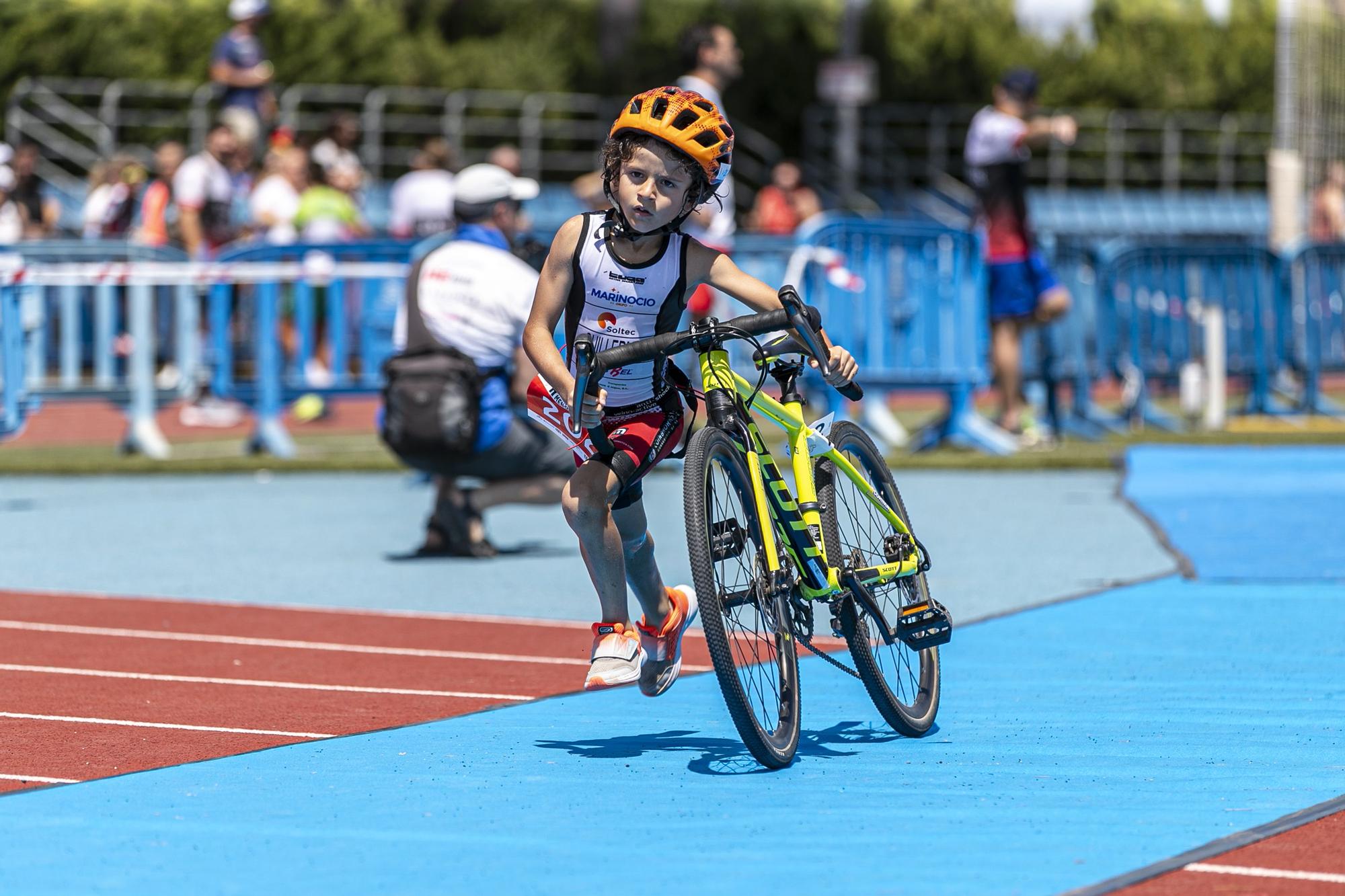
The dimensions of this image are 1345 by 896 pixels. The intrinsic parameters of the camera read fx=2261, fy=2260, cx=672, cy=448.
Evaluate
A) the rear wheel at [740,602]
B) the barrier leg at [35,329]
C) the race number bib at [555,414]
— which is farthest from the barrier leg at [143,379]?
the rear wheel at [740,602]

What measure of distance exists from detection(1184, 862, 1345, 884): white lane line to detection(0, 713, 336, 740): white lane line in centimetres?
255

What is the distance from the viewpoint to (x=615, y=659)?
577cm

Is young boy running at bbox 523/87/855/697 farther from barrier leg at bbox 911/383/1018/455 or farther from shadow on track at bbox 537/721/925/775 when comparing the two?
barrier leg at bbox 911/383/1018/455

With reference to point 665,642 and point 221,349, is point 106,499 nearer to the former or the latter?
point 221,349

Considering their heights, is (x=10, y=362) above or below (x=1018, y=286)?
below

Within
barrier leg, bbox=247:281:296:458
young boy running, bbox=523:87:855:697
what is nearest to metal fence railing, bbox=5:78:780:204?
barrier leg, bbox=247:281:296:458

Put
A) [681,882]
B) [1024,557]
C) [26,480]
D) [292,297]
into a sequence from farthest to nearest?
[292,297], [26,480], [1024,557], [681,882]

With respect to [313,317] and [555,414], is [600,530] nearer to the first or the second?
[555,414]

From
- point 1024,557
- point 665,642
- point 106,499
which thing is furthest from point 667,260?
point 106,499

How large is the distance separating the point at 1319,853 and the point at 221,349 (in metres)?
11.2

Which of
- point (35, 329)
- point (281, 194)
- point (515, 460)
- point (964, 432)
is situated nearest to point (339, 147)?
point (281, 194)

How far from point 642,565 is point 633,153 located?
3.60ft

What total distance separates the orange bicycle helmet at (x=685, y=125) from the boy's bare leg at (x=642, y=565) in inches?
35.5

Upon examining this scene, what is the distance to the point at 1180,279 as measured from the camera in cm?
1703
